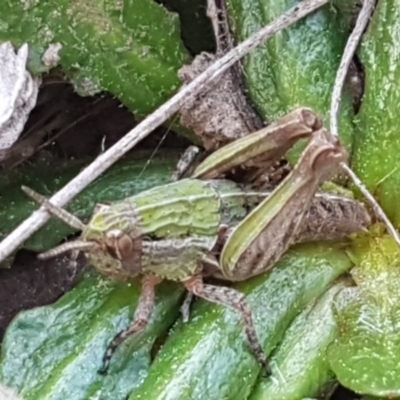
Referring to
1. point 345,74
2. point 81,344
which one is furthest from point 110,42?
point 81,344

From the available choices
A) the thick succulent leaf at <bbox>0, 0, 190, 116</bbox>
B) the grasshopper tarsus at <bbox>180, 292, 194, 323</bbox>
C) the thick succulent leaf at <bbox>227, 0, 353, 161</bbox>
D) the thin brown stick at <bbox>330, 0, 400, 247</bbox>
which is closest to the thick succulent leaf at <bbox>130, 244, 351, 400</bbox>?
the grasshopper tarsus at <bbox>180, 292, 194, 323</bbox>

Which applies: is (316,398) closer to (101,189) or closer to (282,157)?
(282,157)

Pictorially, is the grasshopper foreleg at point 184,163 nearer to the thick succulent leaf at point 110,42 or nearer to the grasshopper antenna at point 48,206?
the thick succulent leaf at point 110,42

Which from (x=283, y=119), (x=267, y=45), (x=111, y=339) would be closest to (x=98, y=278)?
(x=111, y=339)

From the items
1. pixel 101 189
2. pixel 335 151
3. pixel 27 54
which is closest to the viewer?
pixel 335 151

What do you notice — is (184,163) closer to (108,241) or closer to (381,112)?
(108,241)

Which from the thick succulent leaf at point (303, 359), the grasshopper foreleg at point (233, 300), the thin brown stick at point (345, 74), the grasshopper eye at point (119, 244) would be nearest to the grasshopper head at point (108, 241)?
the grasshopper eye at point (119, 244)
